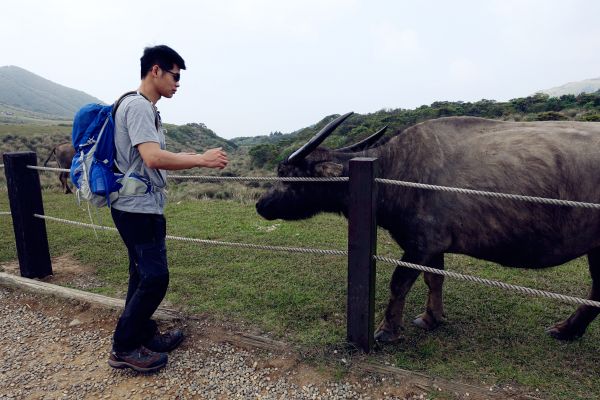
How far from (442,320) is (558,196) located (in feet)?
4.84

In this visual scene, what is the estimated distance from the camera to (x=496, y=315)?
388cm

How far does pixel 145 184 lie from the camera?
9.20ft

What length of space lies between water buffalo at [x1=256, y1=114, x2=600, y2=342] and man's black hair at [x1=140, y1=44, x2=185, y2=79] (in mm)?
1369

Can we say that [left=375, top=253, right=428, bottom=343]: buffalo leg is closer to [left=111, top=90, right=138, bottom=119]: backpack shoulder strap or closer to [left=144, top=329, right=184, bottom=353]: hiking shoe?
[left=144, top=329, right=184, bottom=353]: hiking shoe

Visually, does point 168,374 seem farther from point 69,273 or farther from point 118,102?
point 69,273

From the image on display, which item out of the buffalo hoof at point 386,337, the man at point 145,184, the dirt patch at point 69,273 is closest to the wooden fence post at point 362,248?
the buffalo hoof at point 386,337

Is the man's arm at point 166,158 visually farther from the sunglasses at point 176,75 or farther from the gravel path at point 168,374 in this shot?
the gravel path at point 168,374

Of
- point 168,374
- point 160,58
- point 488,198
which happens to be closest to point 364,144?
point 488,198

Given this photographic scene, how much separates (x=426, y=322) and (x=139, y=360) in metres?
2.43

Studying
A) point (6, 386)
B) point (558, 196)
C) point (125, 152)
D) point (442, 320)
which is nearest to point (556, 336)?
point (442, 320)

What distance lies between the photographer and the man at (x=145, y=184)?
2.59 meters

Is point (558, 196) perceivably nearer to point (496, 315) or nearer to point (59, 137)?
point (496, 315)

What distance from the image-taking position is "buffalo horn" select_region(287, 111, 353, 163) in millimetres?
3516

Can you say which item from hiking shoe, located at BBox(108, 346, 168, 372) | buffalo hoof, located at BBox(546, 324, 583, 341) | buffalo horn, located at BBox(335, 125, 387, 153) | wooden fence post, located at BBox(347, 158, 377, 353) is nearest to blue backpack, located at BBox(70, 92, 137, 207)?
hiking shoe, located at BBox(108, 346, 168, 372)
